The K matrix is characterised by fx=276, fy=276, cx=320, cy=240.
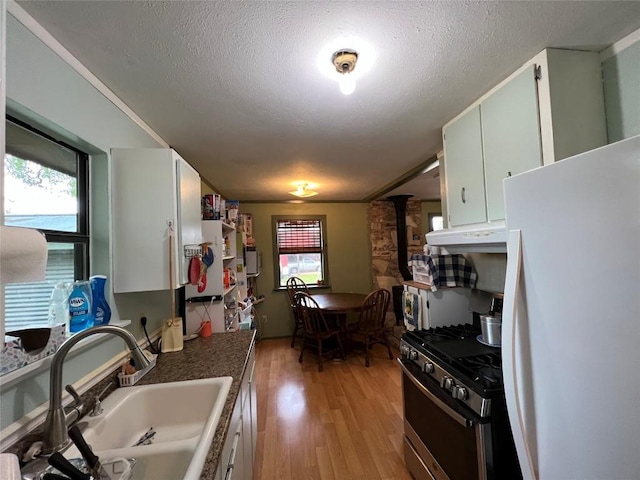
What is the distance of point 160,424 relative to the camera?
1.28 metres

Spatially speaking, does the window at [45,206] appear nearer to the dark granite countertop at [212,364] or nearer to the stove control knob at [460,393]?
the dark granite countertop at [212,364]

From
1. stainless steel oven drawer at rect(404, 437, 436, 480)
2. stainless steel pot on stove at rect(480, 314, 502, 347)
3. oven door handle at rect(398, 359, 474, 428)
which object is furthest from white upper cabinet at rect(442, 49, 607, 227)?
stainless steel oven drawer at rect(404, 437, 436, 480)

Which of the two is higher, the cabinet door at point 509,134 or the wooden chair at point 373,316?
the cabinet door at point 509,134

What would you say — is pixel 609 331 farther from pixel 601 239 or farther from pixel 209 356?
pixel 209 356

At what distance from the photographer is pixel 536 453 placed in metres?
0.82

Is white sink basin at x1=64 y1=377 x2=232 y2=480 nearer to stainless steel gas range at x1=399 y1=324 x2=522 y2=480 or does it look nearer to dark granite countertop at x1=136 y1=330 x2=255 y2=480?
dark granite countertop at x1=136 y1=330 x2=255 y2=480

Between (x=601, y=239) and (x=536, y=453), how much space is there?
657mm

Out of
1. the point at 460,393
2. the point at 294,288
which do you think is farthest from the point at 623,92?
the point at 294,288

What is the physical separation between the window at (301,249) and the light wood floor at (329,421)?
1.49 meters

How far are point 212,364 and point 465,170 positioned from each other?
1.90 m

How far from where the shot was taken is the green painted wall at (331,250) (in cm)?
462

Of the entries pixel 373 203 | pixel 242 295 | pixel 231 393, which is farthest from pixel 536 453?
pixel 373 203

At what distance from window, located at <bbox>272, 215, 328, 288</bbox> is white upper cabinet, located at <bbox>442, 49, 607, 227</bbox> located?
3312 millimetres

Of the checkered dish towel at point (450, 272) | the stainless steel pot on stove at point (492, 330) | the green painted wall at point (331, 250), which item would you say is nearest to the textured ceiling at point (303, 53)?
the checkered dish towel at point (450, 272)
